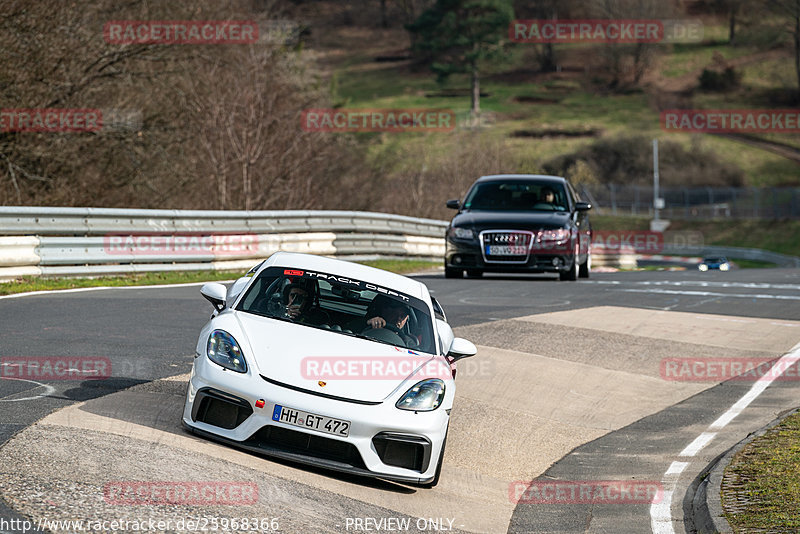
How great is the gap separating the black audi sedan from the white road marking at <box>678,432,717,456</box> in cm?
Result: 847

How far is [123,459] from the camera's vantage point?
645 cm

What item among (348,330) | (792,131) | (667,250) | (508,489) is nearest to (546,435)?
(508,489)

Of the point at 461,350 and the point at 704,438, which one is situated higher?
the point at 461,350

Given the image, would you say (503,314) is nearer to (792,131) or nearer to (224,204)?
(224,204)

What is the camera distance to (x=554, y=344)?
13008 mm

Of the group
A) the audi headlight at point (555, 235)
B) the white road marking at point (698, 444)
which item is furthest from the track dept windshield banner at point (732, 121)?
the white road marking at point (698, 444)

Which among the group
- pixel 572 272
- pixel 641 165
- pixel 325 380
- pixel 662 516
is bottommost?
pixel 641 165

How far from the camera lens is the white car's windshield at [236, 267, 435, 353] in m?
7.93

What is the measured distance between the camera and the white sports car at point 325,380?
680 cm

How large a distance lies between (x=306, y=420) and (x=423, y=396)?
0.91m

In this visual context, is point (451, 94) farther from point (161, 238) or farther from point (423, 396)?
point (423, 396)

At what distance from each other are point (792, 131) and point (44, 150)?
320 ft

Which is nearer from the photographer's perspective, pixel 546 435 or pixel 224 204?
pixel 546 435

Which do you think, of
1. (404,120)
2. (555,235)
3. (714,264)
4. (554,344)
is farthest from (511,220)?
(404,120)
